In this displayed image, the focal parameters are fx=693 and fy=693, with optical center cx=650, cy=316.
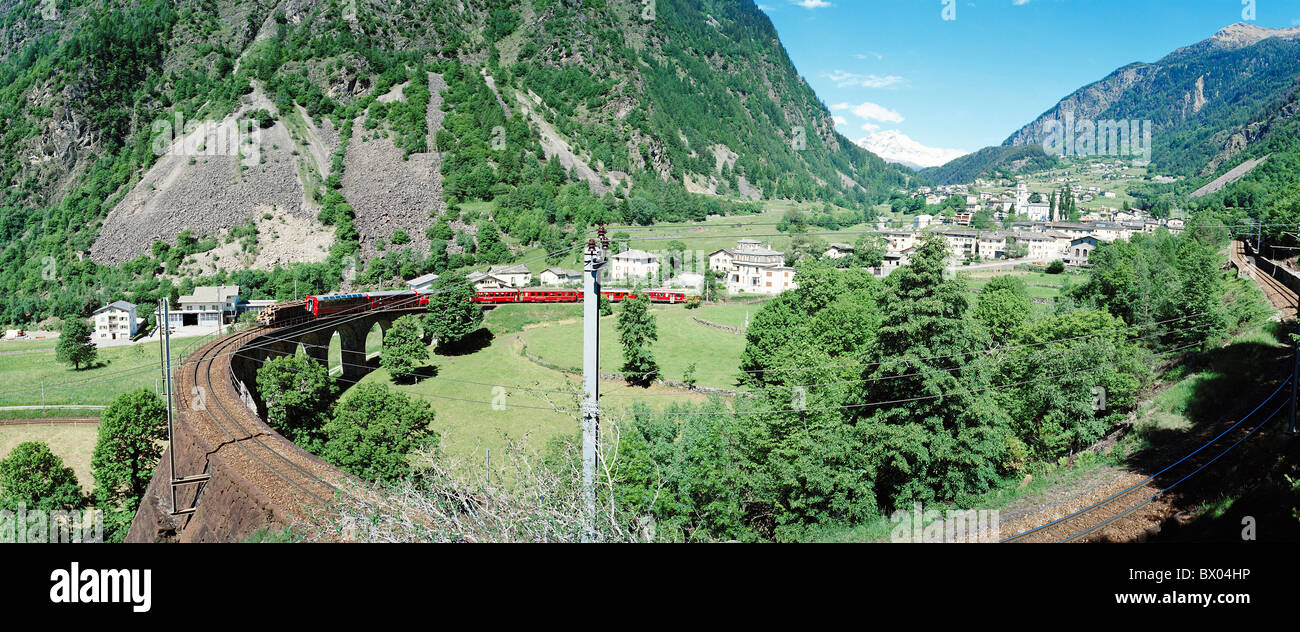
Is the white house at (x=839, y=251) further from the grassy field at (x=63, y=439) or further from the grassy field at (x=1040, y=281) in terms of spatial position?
the grassy field at (x=63, y=439)

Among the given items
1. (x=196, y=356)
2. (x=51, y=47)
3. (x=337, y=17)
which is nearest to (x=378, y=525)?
(x=196, y=356)

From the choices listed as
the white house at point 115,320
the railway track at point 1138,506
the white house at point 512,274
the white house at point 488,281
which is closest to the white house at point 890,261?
the white house at point 512,274

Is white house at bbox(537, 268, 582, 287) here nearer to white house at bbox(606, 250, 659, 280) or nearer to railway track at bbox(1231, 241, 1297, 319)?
white house at bbox(606, 250, 659, 280)

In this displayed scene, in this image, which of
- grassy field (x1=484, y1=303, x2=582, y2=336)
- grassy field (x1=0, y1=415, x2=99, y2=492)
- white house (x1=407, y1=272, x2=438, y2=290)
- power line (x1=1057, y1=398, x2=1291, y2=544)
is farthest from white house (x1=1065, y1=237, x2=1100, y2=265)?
grassy field (x1=0, y1=415, x2=99, y2=492)

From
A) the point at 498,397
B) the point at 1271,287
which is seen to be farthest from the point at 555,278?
the point at 1271,287
